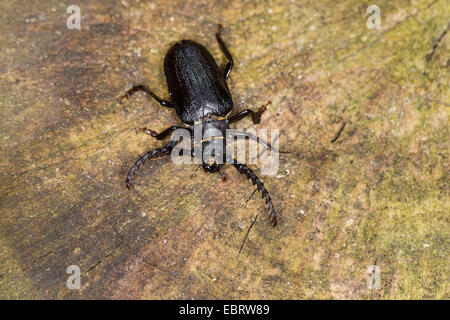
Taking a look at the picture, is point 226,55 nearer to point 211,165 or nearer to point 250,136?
point 250,136

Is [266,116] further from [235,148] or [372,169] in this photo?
[372,169]

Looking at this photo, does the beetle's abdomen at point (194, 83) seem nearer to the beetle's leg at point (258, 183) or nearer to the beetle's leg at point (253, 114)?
the beetle's leg at point (253, 114)

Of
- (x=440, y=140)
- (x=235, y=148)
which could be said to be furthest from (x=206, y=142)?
(x=440, y=140)

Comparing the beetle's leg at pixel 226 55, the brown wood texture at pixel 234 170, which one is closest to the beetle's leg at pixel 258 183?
the brown wood texture at pixel 234 170

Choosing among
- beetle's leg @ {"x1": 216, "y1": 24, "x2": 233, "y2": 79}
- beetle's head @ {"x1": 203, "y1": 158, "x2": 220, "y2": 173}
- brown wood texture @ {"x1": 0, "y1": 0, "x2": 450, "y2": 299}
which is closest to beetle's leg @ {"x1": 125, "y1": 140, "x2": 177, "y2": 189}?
brown wood texture @ {"x1": 0, "y1": 0, "x2": 450, "y2": 299}

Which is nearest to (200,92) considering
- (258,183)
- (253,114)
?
(253,114)

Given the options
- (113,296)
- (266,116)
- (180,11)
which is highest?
(180,11)

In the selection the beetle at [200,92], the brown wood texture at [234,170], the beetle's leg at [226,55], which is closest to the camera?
the brown wood texture at [234,170]
